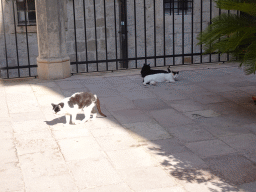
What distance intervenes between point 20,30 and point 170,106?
729 centimetres

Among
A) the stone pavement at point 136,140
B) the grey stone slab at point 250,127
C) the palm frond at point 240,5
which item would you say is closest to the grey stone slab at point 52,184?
the stone pavement at point 136,140

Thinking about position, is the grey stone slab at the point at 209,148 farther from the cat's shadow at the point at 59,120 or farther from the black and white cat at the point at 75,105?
the cat's shadow at the point at 59,120

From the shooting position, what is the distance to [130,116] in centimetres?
573

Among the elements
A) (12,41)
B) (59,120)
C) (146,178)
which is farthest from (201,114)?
(12,41)

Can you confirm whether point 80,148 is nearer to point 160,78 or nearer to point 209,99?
point 209,99

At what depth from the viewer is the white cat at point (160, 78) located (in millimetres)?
7676

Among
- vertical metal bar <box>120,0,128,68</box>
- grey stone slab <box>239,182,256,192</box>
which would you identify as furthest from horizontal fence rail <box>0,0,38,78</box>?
grey stone slab <box>239,182,256,192</box>

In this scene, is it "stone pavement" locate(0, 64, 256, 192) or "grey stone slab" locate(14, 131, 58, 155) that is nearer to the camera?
"stone pavement" locate(0, 64, 256, 192)

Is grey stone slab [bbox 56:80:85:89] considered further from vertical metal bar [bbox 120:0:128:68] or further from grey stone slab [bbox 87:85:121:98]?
vertical metal bar [bbox 120:0:128:68]

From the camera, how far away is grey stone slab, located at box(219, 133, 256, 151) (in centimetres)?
446

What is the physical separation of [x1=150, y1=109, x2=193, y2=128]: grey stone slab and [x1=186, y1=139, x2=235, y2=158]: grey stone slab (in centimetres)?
76

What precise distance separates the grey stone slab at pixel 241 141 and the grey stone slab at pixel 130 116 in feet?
4.21

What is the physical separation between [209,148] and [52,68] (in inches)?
185

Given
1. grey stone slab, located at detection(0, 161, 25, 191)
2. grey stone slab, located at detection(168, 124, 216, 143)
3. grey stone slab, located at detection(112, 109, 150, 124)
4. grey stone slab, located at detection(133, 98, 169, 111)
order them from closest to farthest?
grey stone slab, located at detection(0, 161, 25, 191)
grey stone slab, located at detection(168, 124, 216, 143)
grey stone slab, located at detection(112, 109, 150, 124)
grey stone slab, located at detection(133, 98, 169, 111)
